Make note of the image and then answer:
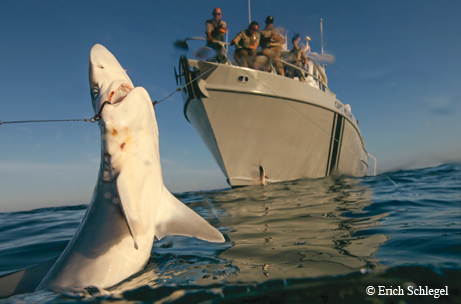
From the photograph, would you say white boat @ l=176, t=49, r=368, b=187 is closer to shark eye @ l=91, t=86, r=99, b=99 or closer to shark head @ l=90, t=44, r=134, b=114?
shark head @ l=90, t=44, r=134, b=114

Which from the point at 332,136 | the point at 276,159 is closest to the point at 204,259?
the point at 276,159

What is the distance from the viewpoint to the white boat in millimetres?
7066

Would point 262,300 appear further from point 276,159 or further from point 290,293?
point 276,159

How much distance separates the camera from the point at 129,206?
1758 millimetres

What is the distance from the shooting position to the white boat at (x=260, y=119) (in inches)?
278

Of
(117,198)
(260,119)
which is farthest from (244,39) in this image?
(117,198)

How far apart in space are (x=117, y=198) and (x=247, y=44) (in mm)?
6411

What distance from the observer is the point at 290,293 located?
1.48 m

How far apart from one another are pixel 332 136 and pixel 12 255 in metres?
8.68

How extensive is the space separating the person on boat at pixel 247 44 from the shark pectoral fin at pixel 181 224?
19.3ft

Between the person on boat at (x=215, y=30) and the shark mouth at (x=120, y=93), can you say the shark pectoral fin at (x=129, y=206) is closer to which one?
the shark mouth at (x=120, y=93)

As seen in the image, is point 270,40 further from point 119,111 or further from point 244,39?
point 119,111

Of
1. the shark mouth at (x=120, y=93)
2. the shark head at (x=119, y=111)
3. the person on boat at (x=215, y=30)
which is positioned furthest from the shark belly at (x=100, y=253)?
the person on boat at (x=215, y=30)

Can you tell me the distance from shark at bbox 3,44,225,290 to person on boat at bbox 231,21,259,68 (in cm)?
567
